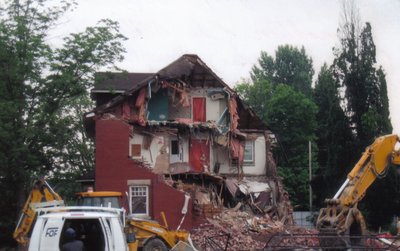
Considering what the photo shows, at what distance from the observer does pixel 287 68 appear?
296ft

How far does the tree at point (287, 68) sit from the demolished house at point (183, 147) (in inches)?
1694

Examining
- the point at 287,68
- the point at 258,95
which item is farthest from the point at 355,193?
the point at 287,68

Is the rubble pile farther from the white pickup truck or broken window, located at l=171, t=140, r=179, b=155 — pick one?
the white pickup truck

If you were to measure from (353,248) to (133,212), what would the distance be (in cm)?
2099

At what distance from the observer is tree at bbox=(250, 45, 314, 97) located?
88.8 meters

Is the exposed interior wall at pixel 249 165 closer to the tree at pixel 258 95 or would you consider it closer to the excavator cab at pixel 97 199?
the excavator cab at pixel 97 199

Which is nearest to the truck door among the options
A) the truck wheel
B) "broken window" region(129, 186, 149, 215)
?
the truck wheel

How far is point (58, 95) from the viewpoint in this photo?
32594 millimetres

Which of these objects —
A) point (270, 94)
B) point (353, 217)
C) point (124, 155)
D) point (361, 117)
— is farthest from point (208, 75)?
point (270, 94)

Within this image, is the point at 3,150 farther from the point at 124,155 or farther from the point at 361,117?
the point at 361,117

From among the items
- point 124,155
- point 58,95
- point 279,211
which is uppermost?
point 58,95

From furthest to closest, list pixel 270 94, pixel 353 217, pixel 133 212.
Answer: pixel 270 94 → pixel 133 212 → pixel 353 217

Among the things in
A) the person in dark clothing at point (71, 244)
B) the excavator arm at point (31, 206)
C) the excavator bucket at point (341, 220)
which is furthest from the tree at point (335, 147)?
the person in dark clothing at point (71, 244)

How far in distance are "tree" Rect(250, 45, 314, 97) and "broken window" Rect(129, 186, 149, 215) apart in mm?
53223
